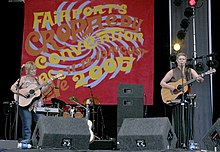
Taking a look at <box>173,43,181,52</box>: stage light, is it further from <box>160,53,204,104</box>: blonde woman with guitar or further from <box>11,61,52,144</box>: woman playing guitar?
<box>11,61,52,144</box>: woman playing guitar

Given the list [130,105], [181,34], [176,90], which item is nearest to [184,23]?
[181,34]

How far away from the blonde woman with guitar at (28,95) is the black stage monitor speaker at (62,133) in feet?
7.48

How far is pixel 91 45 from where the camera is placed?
8.27 metres

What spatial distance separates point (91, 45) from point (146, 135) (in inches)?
173

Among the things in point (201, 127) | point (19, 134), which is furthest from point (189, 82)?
point (19, 134)

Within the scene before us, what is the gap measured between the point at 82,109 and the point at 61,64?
99 centimetres

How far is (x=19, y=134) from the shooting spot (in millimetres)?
8539

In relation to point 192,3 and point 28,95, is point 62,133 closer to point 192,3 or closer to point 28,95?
point 28,95

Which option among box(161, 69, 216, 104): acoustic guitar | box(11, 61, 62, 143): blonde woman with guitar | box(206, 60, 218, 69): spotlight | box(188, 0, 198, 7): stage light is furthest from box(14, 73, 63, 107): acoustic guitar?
box(188, 0, 198, 7): stage light

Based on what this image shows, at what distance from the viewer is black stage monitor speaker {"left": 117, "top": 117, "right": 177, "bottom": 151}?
404 cm

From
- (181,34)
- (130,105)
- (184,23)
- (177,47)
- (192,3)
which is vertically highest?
(192,3)

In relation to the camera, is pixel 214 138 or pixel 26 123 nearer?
pixel 214 138

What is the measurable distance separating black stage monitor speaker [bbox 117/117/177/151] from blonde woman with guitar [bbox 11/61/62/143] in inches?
105

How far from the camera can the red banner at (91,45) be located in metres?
7.98
